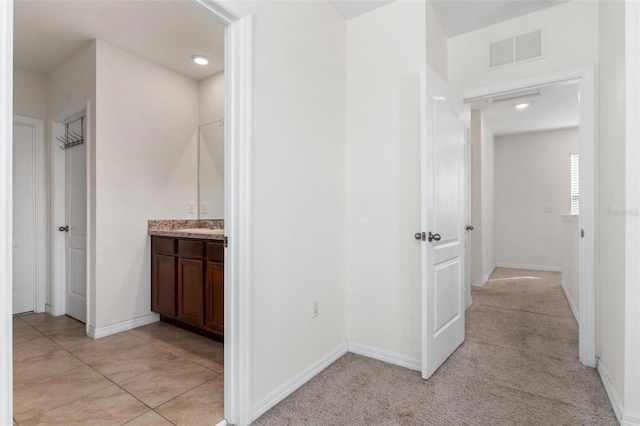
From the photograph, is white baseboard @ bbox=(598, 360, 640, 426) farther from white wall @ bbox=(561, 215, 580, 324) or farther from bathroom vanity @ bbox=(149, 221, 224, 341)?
bathroom vanity @ bbox=(149, 221, 224, 341)

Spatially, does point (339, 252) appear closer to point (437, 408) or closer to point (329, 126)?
point (329, 126)

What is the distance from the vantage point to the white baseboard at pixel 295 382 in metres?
1.87

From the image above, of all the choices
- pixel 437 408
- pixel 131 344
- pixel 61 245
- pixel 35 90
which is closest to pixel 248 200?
pixel 437 408

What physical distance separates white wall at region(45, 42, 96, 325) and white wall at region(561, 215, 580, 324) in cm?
469

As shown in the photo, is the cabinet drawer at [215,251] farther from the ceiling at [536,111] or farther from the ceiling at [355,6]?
the ceiling at [536,111]

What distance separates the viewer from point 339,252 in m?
2.66

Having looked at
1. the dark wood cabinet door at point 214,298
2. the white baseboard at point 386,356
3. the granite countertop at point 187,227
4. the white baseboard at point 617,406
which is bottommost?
the white baseboard at point 386,356

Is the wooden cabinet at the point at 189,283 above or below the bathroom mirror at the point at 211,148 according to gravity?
below

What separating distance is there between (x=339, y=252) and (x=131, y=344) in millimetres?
1924

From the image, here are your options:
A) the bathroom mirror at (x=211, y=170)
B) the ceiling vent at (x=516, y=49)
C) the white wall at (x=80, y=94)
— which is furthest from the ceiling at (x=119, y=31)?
the ceiling vent at (x=516, y=49)

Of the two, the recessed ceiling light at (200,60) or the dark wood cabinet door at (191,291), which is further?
the recessed ceiling light at (200,60)

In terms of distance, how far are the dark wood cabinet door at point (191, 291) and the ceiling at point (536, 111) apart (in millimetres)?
3708

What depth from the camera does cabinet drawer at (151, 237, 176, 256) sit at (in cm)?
316

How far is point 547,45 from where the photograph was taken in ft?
8.45
